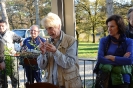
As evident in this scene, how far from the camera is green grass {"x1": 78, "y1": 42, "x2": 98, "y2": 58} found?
301 cm

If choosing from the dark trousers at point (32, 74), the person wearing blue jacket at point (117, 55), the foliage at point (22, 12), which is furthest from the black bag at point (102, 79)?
the foliage at point (22, 12)

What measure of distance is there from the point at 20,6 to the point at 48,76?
6.47 ft

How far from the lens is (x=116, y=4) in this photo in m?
2.91

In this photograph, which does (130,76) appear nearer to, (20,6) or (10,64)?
(10,64)

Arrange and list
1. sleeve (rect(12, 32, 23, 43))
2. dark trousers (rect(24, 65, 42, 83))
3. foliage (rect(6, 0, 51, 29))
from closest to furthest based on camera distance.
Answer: dark trousers (rect(24, 65, 42, 83)), foliage (rect(6, 0, 51, 29)), sleeve (rect(12, 32, 23, 43))

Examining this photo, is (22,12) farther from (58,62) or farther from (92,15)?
(58,62)

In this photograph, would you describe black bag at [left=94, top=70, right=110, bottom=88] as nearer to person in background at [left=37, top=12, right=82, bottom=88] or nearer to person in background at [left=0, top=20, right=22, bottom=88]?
person in background at [left=37, top=12, right=82, bottom=88]

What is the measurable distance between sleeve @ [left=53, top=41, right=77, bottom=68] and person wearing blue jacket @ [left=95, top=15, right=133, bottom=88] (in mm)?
267

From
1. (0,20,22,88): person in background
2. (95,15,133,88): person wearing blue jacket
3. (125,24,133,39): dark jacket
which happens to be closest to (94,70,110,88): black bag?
(95,15,133,88): person wearing blue jacket

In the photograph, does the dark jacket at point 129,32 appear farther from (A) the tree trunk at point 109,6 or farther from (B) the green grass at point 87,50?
(B) the green grass at point 87,50

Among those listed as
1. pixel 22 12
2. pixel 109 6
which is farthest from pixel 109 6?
pixel 22 12

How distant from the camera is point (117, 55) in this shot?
2137mm

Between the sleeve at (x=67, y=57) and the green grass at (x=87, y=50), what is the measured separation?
86 centimetres

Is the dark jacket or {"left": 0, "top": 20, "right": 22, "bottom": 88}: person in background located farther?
{"left": 0, "top": 20, "right": 22, "bottom": 88}: person in background
